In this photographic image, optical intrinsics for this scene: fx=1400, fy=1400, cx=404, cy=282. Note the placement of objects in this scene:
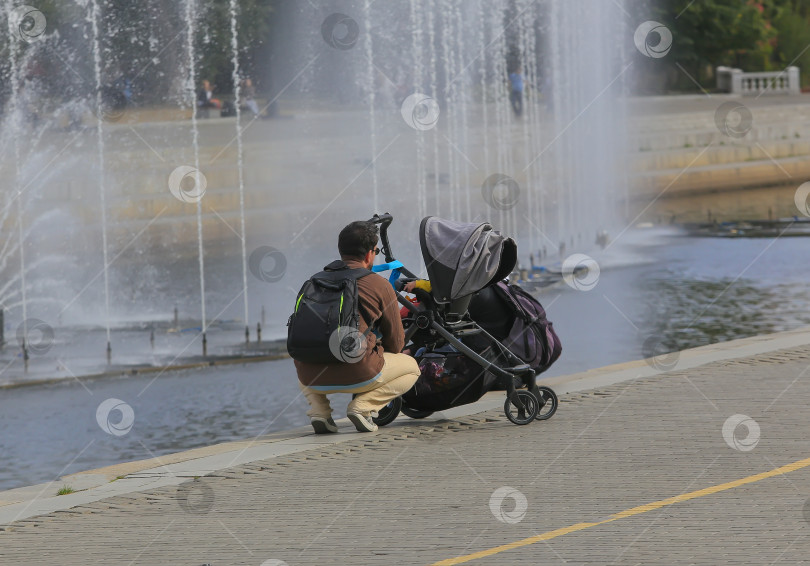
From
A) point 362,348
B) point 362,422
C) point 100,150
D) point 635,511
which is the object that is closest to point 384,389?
point 362,422

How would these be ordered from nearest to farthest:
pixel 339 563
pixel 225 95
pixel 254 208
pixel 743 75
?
pixel 339 563
pixel 254 208
pixel 225 95
pixel 743 75

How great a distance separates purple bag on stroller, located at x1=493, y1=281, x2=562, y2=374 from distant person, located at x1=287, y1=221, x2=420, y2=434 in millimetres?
717

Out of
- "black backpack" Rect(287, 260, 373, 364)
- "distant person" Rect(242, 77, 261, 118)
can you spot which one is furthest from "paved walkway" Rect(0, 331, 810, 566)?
"distant person" Rect(242, 77, 261, 118)

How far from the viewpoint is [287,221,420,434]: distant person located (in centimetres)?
790

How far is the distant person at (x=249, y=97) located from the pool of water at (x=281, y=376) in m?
14.6

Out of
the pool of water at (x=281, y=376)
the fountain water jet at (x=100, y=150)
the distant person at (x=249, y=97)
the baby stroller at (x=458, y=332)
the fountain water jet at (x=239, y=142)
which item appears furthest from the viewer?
the distant person at (x=249, y=97)

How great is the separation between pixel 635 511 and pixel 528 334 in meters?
2.53

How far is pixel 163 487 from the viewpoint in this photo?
7.21 metres

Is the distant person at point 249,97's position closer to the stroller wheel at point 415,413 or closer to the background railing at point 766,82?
the background railing at point 766,82

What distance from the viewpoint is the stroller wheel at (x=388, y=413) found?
850 centimetres

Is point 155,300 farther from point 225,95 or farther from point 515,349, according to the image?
point 225,95

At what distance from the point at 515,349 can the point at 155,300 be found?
10.7 m

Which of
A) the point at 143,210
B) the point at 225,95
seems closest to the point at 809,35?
the point at 225,95

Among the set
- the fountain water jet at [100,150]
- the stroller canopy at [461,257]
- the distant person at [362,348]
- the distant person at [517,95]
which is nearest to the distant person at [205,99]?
the fountain water jet at [100,150]
